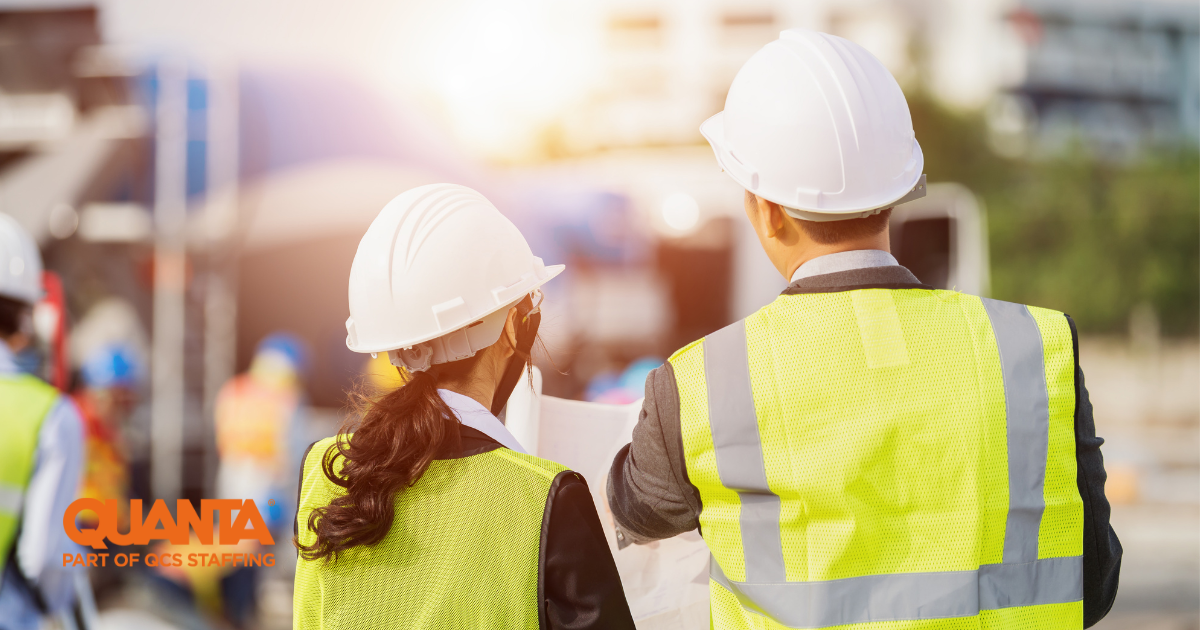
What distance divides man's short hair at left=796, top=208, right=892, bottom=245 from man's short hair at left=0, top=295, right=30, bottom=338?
2440 mm

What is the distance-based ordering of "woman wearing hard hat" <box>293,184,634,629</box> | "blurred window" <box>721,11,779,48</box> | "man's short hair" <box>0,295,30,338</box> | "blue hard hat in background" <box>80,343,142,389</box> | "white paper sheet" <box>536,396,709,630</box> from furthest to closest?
1. "blurred window" <box>721,11,779,48</box>
2. "blue hard hat in background" <box>80,343,142,389</box>
3. "man's short hair" <box>0,295,30,338</box>
4. "white paper sheet" <box>536,396,709,630</box>
5. "woman wearing hard hat" <box>293,184,634,629</box>

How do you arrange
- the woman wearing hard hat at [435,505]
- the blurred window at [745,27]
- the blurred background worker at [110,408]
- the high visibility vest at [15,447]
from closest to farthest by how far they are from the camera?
the woman wearing hard hat at [435,505]
the high visibility vest at [15,447]
the blurred background worker at [110,408]
the blurred window at [745,27]

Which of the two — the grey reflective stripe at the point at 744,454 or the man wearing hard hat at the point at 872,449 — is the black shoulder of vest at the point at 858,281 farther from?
the grey reflective stripe at the point at 744,454

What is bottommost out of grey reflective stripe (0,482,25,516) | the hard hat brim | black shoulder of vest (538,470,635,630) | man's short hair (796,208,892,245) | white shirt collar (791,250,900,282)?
grey reflective stripe (0,482,25,516)

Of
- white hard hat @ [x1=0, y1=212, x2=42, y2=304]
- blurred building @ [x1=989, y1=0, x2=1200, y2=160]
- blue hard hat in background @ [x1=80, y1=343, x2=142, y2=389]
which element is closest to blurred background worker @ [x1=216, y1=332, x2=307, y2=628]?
blue hard hat in background @ [x1=80, y1=343, x2=142, y2=389]

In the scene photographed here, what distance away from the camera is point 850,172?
4.14ft

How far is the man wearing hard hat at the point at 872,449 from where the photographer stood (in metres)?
1.14

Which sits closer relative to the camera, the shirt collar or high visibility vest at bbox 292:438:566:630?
high visibility vest at bbox 292:438:566:630

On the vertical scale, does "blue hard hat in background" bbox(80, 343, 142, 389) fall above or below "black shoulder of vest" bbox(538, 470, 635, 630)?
below

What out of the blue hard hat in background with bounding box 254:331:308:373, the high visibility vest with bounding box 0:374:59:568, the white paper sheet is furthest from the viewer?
the blue hard hat in background with bounding box 254:331:308:373

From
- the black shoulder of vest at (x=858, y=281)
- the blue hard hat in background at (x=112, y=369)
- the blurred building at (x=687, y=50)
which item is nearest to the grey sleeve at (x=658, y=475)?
the black shoulder of vest at (x=858, y=281)

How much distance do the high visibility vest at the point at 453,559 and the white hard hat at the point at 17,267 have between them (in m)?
1.89

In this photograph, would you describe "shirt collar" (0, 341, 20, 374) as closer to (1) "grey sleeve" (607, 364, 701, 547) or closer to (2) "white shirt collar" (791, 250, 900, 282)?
(1) "grey sleeve" (607, 364, 701, 547)

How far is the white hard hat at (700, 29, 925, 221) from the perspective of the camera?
1.27m
